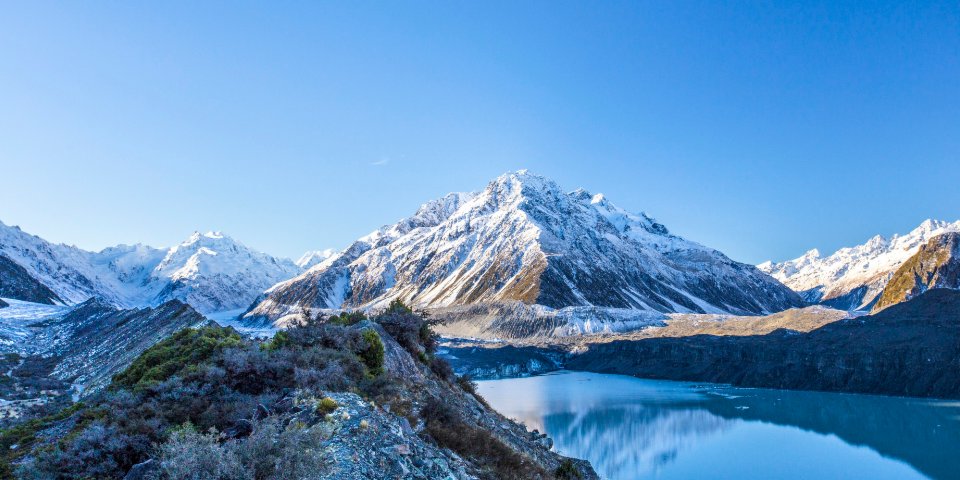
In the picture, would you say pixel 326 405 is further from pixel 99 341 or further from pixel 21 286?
pixel 21 286

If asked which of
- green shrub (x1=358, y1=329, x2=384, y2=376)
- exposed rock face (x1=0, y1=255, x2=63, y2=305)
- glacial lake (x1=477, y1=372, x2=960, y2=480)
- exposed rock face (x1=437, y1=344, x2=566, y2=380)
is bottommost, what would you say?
glacial lake (x1=477, y1=372, x2=960, y2=480)

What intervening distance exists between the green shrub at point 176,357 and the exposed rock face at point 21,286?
173 metres

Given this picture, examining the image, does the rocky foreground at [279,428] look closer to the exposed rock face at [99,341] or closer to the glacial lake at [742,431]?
the exposed rock face at [99,341]

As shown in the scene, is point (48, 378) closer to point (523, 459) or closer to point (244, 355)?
point (244, 355)

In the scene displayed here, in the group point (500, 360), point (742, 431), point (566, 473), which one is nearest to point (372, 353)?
point (566, 473)

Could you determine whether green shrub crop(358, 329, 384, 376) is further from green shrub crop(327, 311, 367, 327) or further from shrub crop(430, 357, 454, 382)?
shrub crop(430, 357, 454, 382)

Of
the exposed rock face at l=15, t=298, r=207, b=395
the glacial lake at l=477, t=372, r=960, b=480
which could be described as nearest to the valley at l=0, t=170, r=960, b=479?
the exposed rock face at l=15, t=298, r=207, b=395

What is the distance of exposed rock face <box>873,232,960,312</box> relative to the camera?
17650cm

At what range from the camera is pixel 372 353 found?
18578 mm

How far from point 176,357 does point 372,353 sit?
30.2 ft

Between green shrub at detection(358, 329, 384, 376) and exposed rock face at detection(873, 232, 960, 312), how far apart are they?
200m

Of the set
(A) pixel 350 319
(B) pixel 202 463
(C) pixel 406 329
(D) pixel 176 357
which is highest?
(A) pixel 350 319

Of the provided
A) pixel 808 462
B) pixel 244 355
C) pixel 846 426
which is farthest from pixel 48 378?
pixel 846 426

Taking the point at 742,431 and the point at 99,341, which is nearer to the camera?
the point at 742,431
